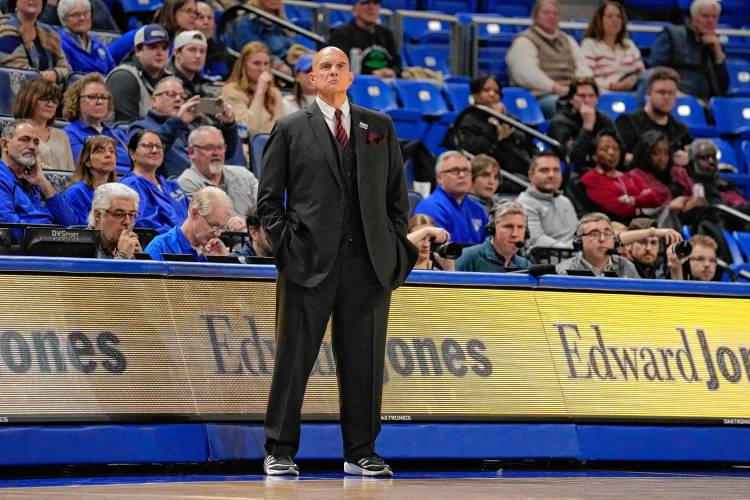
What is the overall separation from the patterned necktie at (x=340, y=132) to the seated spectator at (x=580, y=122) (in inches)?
251

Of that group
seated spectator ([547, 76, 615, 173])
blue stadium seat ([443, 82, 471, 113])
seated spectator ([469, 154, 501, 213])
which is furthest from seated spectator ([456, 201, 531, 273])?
blue stadium seat ([443, 82, 471, 113])

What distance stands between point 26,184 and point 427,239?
93.8 inches

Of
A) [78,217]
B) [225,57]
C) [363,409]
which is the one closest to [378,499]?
[363,409]

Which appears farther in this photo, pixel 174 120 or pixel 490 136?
pixel 490 136

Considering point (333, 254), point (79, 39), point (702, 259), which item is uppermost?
point (79, 39)

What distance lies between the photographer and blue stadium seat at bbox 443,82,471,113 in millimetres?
13258

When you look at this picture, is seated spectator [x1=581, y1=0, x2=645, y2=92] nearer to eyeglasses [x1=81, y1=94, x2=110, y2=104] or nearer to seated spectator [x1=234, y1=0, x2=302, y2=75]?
seated spectator [x1=234, y1=0, x2=302, y2=75]

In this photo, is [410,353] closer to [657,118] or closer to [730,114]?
[657,118]

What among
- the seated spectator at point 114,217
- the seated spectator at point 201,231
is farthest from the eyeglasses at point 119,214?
the seated spectator at point 201,231

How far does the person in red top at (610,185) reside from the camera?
37.3ft

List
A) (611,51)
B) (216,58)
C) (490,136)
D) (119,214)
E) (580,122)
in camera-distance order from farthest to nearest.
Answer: (611,51)
(580,122)
(490,136)
(216,58)
(119,214)

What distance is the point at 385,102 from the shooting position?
12461mm

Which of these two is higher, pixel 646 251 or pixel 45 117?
pixel 45 117

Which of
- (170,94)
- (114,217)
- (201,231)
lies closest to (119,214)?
(114,217)
